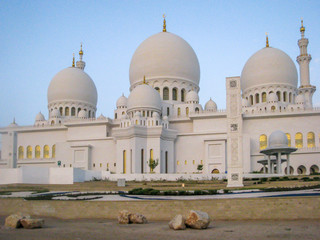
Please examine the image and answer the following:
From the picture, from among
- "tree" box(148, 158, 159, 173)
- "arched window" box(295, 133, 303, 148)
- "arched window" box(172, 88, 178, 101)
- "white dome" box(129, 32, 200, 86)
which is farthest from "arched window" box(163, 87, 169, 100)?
"arched window" box(295, 133, 303, 148)

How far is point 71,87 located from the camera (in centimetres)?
5084

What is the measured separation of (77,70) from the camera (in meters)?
53.1

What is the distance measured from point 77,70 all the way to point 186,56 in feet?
49.4

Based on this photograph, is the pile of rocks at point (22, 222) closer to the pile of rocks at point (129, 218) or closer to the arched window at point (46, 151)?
the pile of rocks at point (129, 218)

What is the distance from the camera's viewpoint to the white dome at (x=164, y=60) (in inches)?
1869

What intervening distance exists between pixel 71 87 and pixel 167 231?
43.2 meters

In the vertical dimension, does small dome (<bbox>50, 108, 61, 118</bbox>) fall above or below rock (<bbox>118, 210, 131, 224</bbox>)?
above

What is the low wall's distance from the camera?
1182cm

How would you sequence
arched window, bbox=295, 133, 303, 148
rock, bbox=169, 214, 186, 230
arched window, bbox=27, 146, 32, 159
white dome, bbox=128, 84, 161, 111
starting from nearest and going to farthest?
rock, bbox=169, 214, 186, 230 < arched window, bbox=295, 133, 303, 148 < white dome, bbox=128, 84, 161, 111 < arched window, bbox=27, 146, 32, 159

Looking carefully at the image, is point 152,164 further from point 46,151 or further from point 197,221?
point 197,221

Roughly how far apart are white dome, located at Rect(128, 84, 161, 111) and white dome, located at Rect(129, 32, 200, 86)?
5005 millimetres

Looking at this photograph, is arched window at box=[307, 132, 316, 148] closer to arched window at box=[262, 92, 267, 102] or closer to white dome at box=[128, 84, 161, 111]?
arched window at box=[262, 92, 267, 102]

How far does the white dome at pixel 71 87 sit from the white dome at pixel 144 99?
10582 millimetres

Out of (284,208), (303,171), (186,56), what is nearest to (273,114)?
(303,171)
